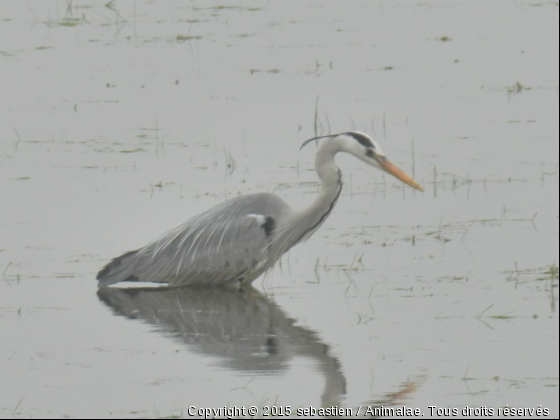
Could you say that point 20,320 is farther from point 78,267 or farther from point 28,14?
point 28,14

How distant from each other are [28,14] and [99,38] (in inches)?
100

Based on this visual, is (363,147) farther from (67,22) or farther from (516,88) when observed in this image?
(67,22)

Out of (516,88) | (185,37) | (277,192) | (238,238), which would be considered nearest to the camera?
(238,238)

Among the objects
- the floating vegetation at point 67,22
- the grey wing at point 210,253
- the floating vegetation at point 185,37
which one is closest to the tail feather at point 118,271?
the grey wing at point 210,253

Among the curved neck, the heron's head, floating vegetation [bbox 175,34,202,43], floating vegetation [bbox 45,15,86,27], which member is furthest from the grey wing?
floating vegetation [bbox 45,15,86,27]

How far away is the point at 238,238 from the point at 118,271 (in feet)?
2.88

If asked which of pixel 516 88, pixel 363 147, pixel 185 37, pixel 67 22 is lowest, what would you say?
pixel 363 147

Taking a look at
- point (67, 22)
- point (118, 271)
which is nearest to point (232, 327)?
point (118, 271)

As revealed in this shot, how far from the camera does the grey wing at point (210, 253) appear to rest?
8555 mm

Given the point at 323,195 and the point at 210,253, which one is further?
the point at 323,195

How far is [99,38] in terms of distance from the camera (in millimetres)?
16922

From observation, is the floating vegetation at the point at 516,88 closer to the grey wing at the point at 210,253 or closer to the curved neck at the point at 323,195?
the curved neck at the point at 323,195

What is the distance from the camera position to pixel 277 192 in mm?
10445

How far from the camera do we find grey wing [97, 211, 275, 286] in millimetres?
8555
